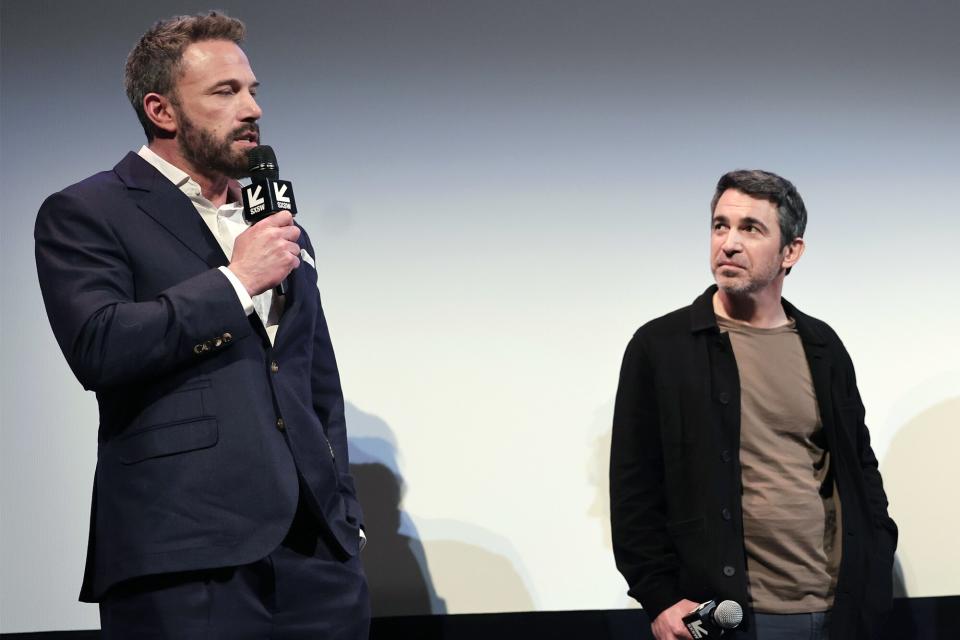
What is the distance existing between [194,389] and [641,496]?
1.20 meters

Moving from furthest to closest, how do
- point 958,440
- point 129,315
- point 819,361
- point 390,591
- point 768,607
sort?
point 958,440 → point 390,591 → point 819,361 → point 768,607 → point 129,315


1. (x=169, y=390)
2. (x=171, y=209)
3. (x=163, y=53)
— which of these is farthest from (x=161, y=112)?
(x=169, y=390)

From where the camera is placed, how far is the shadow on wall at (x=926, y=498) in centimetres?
338

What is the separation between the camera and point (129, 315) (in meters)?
1.74

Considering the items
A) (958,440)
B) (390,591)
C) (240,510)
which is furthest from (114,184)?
(958,440)

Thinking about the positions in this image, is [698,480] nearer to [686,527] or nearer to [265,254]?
[686,527]

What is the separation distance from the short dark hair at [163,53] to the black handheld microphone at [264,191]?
0.81ft

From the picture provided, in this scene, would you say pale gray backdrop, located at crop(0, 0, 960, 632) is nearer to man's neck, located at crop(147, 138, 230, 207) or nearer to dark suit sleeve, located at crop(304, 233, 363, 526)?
dark suit sleeve, located at crop(304, 233, 363, 526)

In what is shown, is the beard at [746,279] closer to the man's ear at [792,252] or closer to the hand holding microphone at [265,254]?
the man's ear at [792,252]

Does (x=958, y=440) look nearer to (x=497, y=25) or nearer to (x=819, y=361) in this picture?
(x=819, y=361)

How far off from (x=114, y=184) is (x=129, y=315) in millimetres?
330

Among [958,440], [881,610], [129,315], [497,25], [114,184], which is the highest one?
[497,25]

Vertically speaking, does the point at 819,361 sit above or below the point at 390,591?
above

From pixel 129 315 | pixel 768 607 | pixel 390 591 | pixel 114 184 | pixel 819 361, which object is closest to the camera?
pixel 129 315
